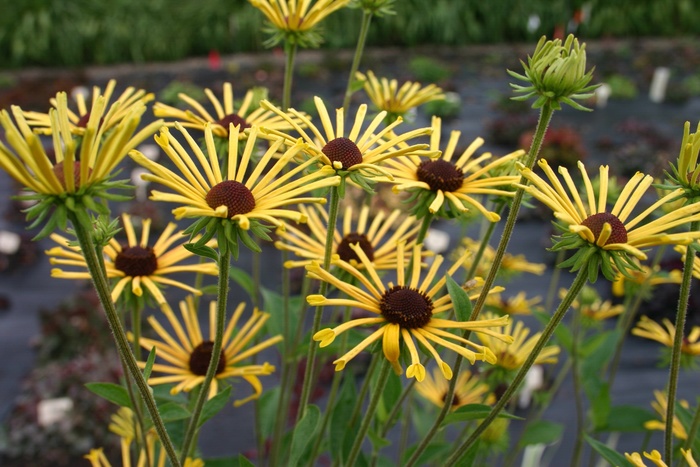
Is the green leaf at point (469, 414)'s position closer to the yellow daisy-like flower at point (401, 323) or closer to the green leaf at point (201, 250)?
the yellow daisy-like flower at point (401, 323)

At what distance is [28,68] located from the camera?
19.6 ft

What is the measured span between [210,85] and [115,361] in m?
3.42

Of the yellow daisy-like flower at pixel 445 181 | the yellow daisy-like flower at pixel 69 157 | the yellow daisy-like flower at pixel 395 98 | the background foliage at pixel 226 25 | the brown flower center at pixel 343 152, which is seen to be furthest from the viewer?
the background foliage at pixel 226 25

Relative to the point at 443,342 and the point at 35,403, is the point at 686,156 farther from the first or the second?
the point at 35,403

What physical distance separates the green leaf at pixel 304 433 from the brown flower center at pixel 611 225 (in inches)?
16.9

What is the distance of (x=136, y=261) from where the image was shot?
972 mm

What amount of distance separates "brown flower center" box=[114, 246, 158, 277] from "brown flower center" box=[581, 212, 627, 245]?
0.65 meters

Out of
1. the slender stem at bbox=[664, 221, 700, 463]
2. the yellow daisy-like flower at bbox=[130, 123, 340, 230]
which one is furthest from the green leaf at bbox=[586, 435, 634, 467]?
the yellow daisy-like flower at bbox=[130, 123, 340, 230]

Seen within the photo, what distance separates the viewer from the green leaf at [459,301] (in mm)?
787

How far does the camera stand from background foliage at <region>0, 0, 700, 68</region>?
5.95 meters

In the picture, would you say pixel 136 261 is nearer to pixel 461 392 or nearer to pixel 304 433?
pixel 304 433

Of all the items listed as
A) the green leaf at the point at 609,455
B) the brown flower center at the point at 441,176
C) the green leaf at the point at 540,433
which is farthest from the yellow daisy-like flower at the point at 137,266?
the green leaf at the point at 540,433

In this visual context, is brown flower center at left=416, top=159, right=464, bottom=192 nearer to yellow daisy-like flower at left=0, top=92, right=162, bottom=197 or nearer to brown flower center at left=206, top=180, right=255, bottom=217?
brown flower center at left=206, top=180, right=255, bottom=217

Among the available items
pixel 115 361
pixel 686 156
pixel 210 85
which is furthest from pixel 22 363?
pixel 210 85
